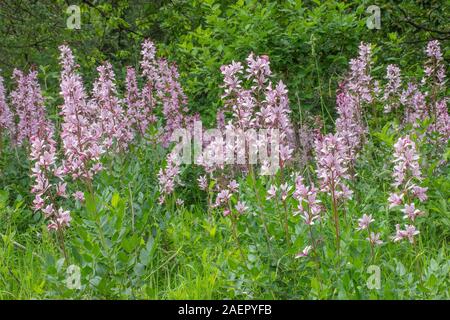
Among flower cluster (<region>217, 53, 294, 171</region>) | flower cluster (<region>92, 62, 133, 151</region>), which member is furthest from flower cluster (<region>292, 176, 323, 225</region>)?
flower cluster (<region>92, 62, 133, 151</region>)

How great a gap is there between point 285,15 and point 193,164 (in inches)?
77.1

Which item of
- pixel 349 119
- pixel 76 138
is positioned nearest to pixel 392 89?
pixel 349 119

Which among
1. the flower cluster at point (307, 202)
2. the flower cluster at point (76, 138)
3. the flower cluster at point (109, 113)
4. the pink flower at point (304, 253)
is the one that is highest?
the flower cluster at point (109, 113)

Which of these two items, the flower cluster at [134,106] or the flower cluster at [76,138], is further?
the flower cluster at [134,106]

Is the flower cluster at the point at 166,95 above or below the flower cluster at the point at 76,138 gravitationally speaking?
above

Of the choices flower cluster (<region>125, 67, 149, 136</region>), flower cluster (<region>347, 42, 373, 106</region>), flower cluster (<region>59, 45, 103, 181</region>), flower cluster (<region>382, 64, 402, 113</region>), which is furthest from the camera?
flower cluster (<region>125, 67, 149, 136</region>)

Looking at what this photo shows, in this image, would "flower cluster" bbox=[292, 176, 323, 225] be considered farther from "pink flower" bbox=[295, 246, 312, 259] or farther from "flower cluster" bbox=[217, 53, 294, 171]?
"flower cluster" bbox=[217, 53, 294, 171]

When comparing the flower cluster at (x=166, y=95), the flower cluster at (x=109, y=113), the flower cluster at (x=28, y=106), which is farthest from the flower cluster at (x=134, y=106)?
the flower cluster at (x=28, y=106)

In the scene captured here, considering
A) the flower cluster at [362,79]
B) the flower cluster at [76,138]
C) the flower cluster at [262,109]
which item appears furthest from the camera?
the flower cluster at [362,79]

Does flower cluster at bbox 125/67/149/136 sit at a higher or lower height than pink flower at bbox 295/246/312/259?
higher

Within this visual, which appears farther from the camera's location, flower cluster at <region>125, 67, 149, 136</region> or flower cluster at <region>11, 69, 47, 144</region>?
flower cluster at <region>125, 67, 149, 136</region>

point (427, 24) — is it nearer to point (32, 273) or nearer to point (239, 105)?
point (239, 105)

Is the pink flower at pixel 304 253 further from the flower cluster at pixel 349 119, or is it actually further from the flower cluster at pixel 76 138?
the flower cluster at pixel 349 119

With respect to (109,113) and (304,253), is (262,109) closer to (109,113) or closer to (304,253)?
(304,253)
